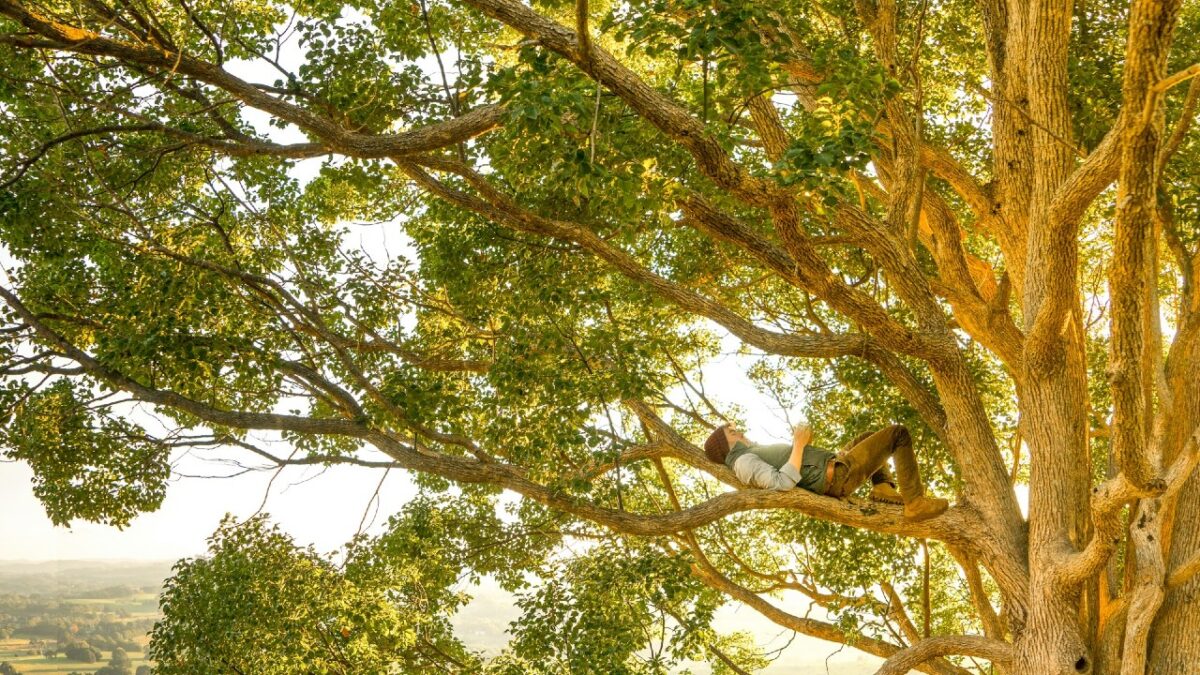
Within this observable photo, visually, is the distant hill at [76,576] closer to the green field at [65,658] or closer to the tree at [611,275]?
the green field at [65,658]

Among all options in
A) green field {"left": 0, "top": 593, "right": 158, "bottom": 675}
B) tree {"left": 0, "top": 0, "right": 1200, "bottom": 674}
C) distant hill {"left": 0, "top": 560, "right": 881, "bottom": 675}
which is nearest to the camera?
tree {"left": 0, "top": 0, "right": 1200, "bottom": 674}

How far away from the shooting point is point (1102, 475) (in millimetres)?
10500

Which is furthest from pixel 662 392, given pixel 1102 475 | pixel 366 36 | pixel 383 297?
pixel 1102 475

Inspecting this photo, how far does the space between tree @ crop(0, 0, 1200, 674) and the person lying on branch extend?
18cm

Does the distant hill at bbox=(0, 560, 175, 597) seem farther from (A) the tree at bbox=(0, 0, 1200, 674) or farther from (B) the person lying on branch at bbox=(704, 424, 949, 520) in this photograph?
(B) the person lying on branch at bbox=(704, 424, 949, 520)

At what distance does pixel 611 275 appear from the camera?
→ 977cm

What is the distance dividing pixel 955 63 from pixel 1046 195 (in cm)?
352

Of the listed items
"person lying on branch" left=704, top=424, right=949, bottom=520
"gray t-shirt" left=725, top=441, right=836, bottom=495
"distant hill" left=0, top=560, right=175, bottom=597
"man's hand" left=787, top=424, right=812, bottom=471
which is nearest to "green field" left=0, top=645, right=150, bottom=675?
"distant hill" left=0, top=560, right=175, bottom=597

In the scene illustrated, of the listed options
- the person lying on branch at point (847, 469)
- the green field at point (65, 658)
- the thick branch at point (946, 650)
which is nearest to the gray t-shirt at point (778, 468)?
the person lying on branch at point (847, 469)

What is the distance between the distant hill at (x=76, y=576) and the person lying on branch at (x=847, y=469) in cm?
2455

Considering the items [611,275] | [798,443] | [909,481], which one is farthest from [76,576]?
[909,481]

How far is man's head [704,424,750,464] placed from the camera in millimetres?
7098

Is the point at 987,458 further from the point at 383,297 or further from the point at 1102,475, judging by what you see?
the point at 383,297

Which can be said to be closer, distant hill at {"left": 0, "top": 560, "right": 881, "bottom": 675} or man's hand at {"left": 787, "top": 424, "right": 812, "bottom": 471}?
man's hand at {"left": 787, "top": 424, "right": 812, "bottom": 471}
